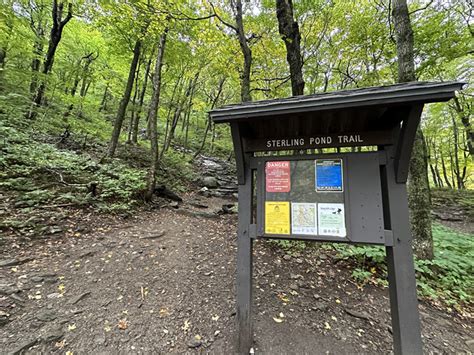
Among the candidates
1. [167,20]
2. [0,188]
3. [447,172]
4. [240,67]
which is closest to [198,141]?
[240,67]

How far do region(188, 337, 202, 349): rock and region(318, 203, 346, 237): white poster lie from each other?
75.4 inches

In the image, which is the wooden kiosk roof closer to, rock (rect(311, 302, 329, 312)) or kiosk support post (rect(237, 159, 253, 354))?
kiosk support post (rect(237, 159, 253, 354))

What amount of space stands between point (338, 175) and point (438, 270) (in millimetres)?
3081

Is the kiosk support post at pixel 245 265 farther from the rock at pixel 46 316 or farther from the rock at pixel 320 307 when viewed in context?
the rock at pixel 46 316

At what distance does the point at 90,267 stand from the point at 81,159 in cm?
558

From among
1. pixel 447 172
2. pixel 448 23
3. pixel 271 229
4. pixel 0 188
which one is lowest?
pixel 271 229

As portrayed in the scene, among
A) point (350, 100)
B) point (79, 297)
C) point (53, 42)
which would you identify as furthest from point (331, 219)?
point (53, 42)

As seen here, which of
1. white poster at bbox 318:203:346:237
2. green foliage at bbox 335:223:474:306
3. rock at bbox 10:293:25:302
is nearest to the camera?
white poster at bbox 318:203:346:237

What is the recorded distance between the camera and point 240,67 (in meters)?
8.47

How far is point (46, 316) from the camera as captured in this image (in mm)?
2512

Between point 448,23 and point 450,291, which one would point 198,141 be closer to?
point 448,23

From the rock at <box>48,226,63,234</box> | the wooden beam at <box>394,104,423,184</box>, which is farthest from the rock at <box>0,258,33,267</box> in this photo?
the wooden beam at <box>394,104,423,184</box>

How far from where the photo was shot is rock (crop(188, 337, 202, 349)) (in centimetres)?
230

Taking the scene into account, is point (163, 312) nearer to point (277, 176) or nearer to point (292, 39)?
point (277, 176)
